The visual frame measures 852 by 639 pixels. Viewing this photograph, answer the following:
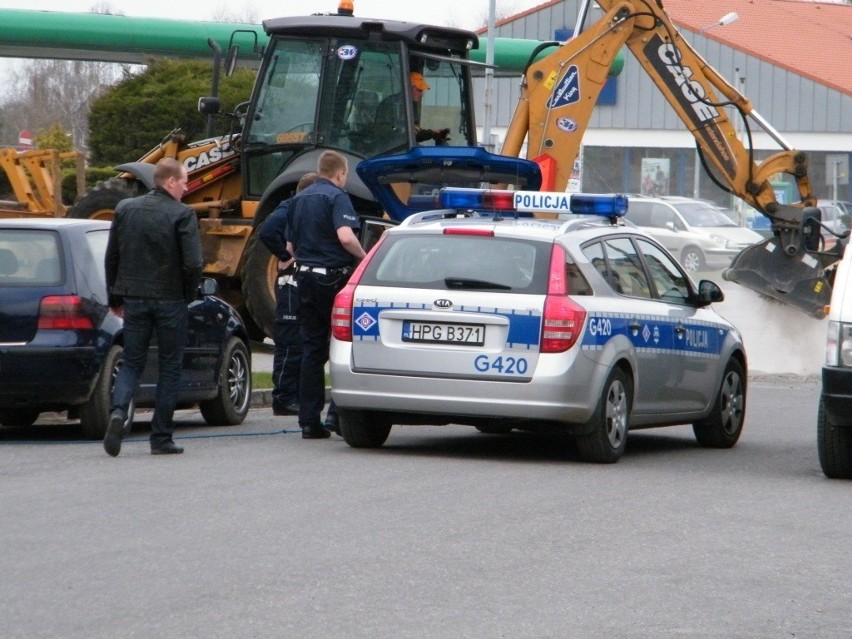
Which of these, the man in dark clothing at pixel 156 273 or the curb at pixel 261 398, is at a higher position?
the man in dark clothing at pixel 156 273

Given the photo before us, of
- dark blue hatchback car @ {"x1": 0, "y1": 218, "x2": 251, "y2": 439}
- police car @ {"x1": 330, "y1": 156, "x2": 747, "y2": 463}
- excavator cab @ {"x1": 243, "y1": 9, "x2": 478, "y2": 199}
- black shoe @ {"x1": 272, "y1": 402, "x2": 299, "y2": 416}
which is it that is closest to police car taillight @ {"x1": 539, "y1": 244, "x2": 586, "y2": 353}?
police car @ {"x1": 330, "y1": 156, "x2": 747, "y2": 463}

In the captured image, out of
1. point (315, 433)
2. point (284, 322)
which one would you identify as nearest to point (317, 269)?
point (315, 433)

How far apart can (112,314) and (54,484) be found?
2.51 metres

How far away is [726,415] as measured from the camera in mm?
12570

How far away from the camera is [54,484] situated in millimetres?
9227

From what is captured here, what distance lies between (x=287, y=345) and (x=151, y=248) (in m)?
3.03

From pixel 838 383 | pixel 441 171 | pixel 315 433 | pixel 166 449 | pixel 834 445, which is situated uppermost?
pixel 441 171

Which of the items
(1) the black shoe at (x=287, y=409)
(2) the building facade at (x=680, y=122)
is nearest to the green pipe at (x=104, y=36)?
(2) the building facade at (x=680, y=122)

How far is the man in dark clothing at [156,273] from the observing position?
35.1 ft

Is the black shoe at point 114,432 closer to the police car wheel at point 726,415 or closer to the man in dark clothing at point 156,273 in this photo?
the man in dark clothing at point 156,273

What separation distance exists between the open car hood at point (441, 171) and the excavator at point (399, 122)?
9.06 feet

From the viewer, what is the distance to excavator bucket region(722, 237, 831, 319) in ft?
65.7

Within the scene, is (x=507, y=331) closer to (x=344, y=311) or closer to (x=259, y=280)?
(x=344, y=311)

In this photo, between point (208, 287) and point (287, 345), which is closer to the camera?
point (208, 287)
